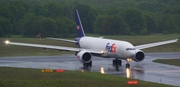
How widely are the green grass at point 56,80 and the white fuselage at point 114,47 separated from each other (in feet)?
30.4

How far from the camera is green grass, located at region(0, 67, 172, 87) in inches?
1378

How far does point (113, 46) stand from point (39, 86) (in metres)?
20.0

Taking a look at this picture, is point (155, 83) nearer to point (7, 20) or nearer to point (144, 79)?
point (144, 79)

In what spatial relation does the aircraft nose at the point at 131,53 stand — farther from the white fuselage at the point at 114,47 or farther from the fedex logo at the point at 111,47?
the fedex logo at the point at 111,47

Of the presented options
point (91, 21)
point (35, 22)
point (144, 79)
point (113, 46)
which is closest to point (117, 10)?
point (91, 21)

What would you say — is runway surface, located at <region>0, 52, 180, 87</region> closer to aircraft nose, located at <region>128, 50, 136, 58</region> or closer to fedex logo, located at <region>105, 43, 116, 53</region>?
aircraft nose, located at <region>128, 50, 136, 58</region>

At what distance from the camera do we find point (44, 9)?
158 metres

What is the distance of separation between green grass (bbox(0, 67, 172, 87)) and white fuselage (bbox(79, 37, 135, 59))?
927 centimetres

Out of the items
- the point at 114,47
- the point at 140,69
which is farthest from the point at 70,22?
the point at 140,69

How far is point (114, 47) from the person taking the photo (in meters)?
52.6

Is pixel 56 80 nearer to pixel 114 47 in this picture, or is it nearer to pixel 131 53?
pixel 131 53

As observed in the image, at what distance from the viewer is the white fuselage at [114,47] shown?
50.9 metres

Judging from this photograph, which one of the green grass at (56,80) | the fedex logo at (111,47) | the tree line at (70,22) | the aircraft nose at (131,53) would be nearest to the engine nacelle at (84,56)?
the fedex logo at (111,47)

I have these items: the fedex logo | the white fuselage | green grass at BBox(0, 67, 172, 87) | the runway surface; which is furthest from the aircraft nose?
green grass at BBox(0, 67, 172, 87)
